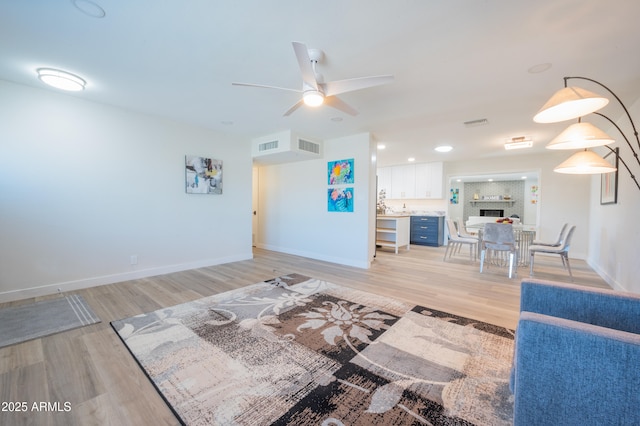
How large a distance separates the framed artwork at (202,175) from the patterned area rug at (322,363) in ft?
7.50

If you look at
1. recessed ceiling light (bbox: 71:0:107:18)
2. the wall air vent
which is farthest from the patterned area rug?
the wall air vent

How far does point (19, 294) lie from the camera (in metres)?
3.03

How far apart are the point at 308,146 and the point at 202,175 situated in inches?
79.3

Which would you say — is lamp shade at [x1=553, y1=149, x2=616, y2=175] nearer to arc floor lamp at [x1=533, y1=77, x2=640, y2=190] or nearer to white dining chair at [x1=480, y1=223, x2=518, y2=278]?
arc floor lamp at [x1=533, y1=77, x2=640, y2=190]

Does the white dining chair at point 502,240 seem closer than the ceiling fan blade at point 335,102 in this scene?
No

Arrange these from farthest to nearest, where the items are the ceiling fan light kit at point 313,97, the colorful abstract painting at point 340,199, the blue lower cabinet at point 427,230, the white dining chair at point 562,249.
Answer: the blue lower cabinet at point 427,230, the colorful abstract painting at point 340,199, the white dining chair at point 562,249, the ceiling fan light kit at point 313,97

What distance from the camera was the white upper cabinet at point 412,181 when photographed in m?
7.38

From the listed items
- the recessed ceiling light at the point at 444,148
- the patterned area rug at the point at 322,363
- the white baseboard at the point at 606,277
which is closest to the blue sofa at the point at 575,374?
the patterned area rug at the point at 322,363

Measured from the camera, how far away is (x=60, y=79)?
9.02 ft

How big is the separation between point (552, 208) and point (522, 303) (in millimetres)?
6016

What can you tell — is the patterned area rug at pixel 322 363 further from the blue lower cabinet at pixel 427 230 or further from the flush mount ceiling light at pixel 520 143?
the blue lower cabinet at pixel 427 230

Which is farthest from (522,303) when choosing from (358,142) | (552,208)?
(552,208)

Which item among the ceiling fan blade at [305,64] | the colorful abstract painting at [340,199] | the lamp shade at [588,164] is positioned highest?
the ceiling fan blade at [305,64]

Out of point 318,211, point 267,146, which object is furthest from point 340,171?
point 267,146
